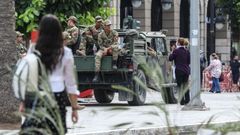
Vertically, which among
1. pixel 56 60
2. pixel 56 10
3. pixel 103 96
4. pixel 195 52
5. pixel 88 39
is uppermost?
pixel 56 60

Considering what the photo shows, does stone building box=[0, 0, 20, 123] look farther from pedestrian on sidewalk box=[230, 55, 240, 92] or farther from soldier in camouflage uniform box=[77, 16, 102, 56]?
pedestrian on sidewalk box=[230, 55, 240, 92]

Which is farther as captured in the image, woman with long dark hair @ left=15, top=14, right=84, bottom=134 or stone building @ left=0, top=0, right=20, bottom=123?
stone building @ left=0, top=0, right=20, bottom=123

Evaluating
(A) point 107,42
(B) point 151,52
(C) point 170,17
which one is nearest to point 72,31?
(A) point 107,42

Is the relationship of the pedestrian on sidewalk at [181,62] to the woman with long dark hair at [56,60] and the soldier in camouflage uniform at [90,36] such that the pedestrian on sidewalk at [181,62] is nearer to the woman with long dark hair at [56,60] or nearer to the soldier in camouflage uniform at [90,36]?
the soldier in camouflage uniform at [90,36]

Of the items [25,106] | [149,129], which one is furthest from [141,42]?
[25,106]

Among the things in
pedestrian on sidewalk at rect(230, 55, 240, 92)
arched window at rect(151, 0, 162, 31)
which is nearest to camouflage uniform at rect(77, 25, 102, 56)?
pedestrian on sidewalk at rect(230, 55, 240, 92)

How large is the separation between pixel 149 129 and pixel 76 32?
690 centimetres

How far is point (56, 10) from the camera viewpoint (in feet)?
78.2

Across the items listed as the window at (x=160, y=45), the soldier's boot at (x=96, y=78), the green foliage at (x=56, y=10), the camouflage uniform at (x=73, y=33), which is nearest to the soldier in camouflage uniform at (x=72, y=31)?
the camouflage uniform at (x=73, y=33)

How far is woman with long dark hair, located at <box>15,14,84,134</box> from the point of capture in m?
7.75

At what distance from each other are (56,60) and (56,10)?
1612 cm

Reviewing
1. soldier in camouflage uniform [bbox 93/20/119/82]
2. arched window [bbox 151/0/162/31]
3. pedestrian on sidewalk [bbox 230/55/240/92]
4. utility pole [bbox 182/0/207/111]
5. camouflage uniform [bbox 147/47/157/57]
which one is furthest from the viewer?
arched window [bbox 151/0/162/31]

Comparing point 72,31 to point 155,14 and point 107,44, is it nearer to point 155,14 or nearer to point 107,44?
point 107,44

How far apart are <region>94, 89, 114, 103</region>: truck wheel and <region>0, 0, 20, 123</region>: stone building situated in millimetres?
8458
